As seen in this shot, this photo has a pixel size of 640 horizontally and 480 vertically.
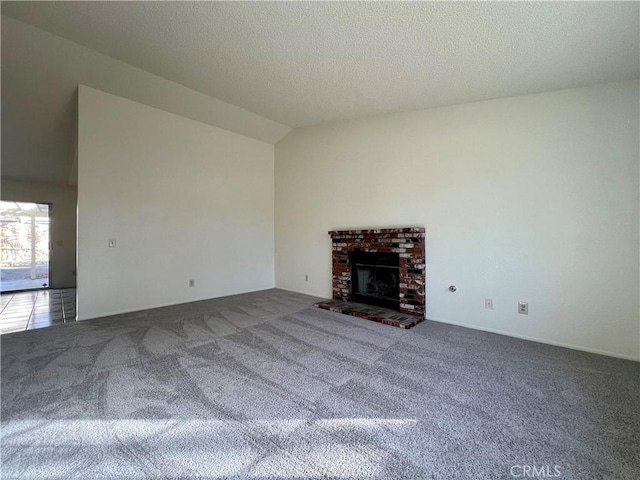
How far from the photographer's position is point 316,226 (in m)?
5.08

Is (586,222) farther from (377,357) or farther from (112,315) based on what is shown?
(112,315)

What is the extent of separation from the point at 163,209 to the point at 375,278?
350cm

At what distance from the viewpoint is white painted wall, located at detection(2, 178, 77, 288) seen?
6.74m

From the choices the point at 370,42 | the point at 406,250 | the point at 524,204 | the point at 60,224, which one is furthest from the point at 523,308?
the point at 60,224

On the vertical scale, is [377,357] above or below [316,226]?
below

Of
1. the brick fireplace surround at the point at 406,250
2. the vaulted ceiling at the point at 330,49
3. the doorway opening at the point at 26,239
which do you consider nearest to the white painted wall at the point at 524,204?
the brick fireplace surround at the point at 406,250

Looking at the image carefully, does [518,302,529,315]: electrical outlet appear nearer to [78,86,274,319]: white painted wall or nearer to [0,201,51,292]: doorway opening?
[78,86,274,319]: white painted wall

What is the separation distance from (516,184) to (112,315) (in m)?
5.28

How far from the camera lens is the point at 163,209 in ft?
14.1

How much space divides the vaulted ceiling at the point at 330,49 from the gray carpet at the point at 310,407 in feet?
8.88

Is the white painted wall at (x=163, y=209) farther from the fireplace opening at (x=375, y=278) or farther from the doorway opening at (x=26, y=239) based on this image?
the doorway opening at (x=26, y=239)

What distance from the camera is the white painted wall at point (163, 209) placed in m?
3.63

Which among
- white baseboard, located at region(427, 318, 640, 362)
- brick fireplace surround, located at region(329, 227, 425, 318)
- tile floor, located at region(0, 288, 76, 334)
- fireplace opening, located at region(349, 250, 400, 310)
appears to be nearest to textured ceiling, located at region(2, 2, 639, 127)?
brick fireplace surround, located at region(329, 227, 425, 318)

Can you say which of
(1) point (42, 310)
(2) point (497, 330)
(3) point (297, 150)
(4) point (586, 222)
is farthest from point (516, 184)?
(1) point (42, 310)
